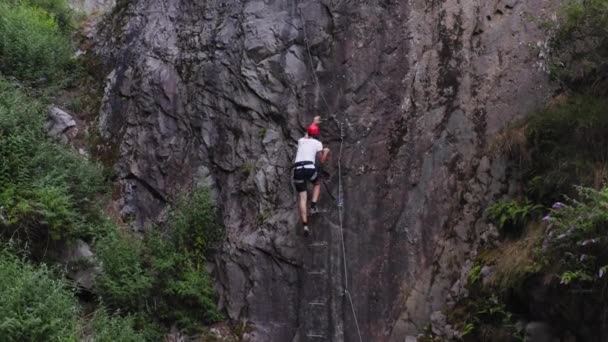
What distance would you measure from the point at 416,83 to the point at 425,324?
404cm

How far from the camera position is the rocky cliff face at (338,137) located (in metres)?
9.23

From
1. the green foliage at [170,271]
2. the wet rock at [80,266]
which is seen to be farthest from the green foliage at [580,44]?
the wet rock at [80,266]

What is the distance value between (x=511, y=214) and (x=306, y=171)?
3.40 m

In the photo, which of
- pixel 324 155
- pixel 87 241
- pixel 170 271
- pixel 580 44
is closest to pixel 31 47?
pixel 87 241

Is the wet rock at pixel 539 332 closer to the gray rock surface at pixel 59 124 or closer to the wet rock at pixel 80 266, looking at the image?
the wet rock at pixel 80 266

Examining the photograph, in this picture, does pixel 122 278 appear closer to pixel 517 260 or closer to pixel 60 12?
pixel 517 260

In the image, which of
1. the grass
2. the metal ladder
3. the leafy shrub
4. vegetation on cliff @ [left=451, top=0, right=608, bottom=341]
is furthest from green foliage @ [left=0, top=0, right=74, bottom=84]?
the grass

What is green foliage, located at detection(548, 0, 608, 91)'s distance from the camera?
797cm

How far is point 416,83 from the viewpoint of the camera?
10320 mm

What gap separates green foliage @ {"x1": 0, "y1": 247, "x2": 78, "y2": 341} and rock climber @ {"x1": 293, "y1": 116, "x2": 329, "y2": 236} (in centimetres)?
387

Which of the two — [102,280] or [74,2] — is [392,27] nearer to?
[102,280]

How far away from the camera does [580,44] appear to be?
8461 mm

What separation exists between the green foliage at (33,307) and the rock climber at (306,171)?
12.7ft

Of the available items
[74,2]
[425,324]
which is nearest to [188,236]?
[425,324]
